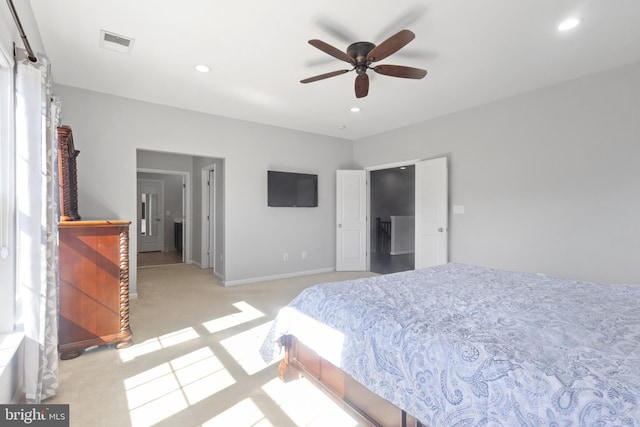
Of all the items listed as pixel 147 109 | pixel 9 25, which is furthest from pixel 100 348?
pixel 147 109

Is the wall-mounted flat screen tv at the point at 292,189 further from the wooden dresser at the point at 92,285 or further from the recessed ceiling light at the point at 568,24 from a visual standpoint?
the recessed ceiling light at the point at 568,24

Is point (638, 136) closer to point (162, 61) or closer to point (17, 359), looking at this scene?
point (162, 61)

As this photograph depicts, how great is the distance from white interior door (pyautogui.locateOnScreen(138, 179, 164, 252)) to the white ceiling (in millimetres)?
4908

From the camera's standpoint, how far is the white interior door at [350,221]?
5.73m

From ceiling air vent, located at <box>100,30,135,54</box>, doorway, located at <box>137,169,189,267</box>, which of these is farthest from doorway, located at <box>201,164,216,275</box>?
ceiling air vent, located at <box>100,30,135,54</box>

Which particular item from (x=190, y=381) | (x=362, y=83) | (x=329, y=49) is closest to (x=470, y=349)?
(x=190, y=381)

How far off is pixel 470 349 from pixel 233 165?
13.8 feet

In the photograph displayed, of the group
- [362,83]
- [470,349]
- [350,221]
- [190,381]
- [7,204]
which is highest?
[362,83]

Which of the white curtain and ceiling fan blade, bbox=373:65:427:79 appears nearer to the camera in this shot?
the white curtain

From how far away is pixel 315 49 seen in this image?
2678 millimetres

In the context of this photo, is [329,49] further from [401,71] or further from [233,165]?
[233,165]

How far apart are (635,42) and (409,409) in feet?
11.2

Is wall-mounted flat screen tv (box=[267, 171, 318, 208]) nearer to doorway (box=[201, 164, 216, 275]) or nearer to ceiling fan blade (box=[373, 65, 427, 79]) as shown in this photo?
doorway (box=[201, 164, 216, 275])

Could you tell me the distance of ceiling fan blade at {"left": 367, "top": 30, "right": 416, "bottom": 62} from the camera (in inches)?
80.1
